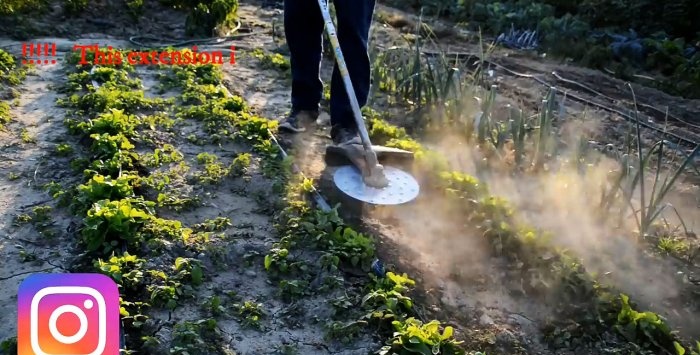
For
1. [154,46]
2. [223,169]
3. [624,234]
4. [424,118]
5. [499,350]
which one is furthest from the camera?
[154,46]

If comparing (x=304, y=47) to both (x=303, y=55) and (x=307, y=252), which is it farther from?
(x=307, y=252)

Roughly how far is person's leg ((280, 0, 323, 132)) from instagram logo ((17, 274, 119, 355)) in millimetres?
2626

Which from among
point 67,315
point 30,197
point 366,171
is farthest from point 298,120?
point 67,315

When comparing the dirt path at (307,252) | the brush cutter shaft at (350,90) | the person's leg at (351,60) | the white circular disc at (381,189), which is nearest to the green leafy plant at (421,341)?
the dirt path at (307,252)

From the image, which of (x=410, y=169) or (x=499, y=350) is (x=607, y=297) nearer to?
(x=499, y=350)

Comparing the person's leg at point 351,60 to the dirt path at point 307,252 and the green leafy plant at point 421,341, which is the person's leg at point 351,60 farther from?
the green leafy plant at point 421,341

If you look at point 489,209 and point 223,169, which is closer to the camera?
point 489,209

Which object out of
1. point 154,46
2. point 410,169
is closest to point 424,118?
point 410,169

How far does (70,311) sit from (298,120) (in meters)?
2.78

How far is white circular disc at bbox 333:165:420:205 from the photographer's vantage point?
10.7 ft

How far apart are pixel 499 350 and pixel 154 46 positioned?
4.60 m

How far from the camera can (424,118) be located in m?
4.39

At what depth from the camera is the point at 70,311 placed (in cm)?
142

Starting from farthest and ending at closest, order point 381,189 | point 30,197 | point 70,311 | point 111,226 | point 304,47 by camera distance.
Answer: point 304,47
point 381,189
point 30,197
point 111,226
point 70,311
